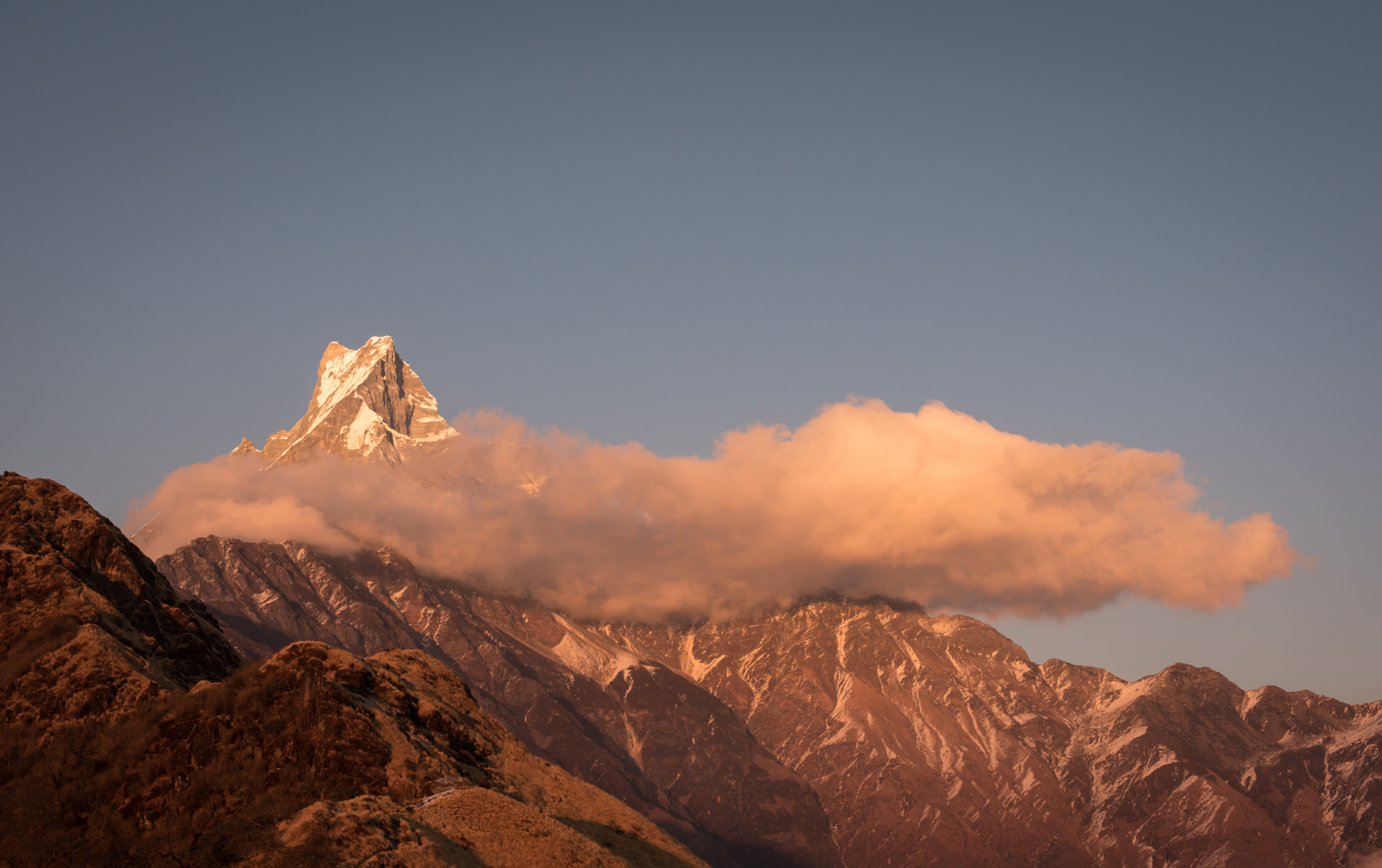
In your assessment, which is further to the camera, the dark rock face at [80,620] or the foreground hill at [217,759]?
the dark rock face at [80,620]

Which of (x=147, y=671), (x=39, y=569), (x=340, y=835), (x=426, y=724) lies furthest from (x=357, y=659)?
(x=340, y=835)

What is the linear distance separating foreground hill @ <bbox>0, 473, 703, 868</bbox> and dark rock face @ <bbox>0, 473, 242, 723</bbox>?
18 centimetres

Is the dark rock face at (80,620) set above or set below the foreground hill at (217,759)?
above

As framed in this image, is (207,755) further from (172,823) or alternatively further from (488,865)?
(488,865)

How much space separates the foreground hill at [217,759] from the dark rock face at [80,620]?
0.18 meters

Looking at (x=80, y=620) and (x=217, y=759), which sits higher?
(x=80, y=620)

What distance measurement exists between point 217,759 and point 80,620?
78.6 feet

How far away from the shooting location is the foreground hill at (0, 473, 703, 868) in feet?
236

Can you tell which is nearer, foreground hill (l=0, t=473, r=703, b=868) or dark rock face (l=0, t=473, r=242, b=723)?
foreground hill (l=0, t=473, r=703, b=868)

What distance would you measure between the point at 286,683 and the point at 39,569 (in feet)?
89.3

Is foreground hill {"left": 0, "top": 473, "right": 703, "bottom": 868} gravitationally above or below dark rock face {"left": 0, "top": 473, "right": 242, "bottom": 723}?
below

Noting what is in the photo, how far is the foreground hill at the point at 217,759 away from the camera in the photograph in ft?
236

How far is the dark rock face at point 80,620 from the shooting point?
87.0 metres

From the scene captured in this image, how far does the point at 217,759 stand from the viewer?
79.5 m
